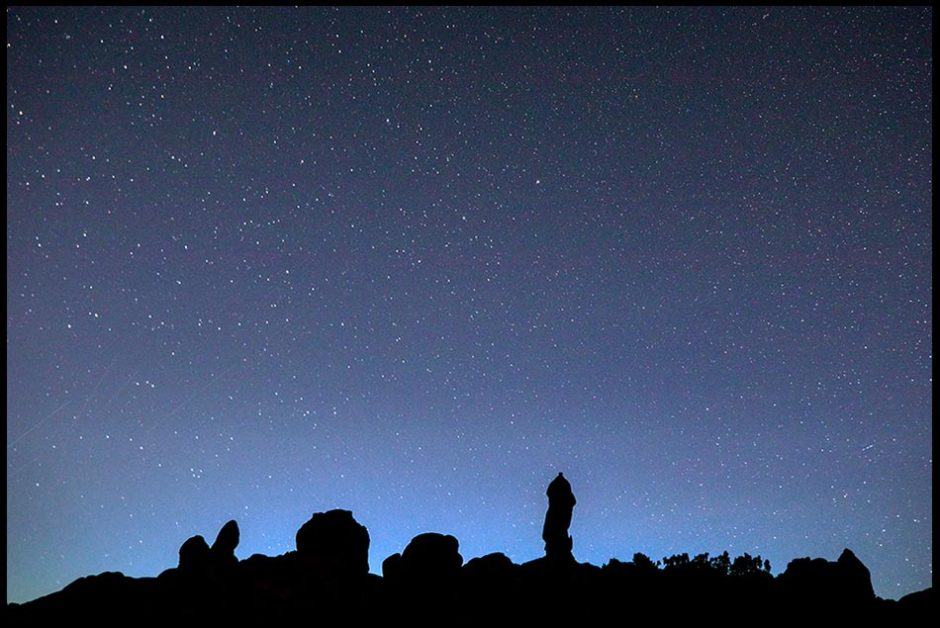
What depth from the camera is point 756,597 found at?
2633cm

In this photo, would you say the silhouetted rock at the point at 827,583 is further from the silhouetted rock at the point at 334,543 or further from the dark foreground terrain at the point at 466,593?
the silhouetted rock at the point at 334,543

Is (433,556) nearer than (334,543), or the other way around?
(433,556)

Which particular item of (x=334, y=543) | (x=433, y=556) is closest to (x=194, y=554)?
(x=334, y=543)

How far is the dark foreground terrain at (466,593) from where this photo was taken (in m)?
25.4

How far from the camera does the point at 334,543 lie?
32875mm

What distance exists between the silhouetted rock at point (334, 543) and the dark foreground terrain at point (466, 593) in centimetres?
20

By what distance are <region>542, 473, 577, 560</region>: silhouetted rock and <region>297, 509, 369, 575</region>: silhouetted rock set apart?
9.15 metres

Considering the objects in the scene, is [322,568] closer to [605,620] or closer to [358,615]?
[358,615]

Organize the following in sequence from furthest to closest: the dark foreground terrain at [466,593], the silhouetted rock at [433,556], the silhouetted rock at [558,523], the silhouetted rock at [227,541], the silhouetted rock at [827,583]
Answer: the silhouetted rock at [227,541] → the silhouetted rock at [433,556] → the silhouetted rock at [558,523] → the silhouetted rock at [827,583] → the dark foreground terrain at [466,593]

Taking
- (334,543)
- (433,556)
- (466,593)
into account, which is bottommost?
(466,593)

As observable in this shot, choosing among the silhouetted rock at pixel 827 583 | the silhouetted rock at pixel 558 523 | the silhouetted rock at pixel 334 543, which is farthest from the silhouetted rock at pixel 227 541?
the silhouetted rock at pixel 827 583

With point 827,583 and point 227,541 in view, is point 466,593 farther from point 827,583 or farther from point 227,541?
point 827,583

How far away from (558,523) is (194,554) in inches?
673

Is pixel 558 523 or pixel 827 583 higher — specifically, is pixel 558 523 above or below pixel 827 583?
above
